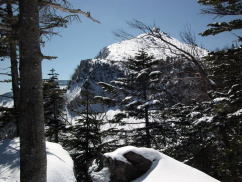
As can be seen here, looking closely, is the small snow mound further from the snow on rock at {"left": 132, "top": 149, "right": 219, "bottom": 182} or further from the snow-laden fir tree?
the snow-laden fir tree

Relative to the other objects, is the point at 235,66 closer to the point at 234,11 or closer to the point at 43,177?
the point at 234,11

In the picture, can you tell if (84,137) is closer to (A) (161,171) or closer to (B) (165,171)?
(A) (161,171)

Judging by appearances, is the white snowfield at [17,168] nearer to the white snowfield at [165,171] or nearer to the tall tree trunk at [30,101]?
the white snowfield at [165,171]

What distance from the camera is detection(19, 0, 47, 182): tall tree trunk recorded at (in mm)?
3268

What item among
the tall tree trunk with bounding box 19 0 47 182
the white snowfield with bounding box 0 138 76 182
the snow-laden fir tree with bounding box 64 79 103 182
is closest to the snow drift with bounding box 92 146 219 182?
the white snowfield with bounding box 0 138 76 182

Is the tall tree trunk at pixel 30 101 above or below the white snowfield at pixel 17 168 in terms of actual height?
above

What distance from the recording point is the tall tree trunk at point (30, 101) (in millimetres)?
3268

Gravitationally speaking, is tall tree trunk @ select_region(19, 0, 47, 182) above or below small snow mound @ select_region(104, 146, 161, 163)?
above

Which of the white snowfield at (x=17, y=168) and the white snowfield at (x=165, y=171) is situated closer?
the white snowfield at (x=165, y=171)

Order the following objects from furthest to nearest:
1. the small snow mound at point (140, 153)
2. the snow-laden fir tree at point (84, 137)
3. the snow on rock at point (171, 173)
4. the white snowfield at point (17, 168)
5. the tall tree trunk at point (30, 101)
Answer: the snow-laden fir tree at point (84, 137), the small snow mound at point (140, 153), the white snowfield at point (17, 168), the snow on rock at point (171, 173), the tall tree trunk at point (30, 101)

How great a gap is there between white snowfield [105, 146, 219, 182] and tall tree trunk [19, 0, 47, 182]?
4154 mm

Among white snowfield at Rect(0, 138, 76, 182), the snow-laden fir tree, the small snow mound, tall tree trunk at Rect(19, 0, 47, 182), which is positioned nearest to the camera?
tall tree trunk at Rect(19, 0, 47, 182)

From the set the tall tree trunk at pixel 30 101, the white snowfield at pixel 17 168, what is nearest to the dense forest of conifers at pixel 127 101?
the tall tree trunk at pixel 30 101

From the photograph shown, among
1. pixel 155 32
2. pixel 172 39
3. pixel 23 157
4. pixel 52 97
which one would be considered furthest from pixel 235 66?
pixel 52 97
